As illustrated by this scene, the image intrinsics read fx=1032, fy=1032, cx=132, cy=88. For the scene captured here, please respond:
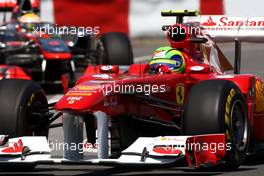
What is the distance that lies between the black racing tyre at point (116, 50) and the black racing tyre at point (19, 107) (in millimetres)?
6100

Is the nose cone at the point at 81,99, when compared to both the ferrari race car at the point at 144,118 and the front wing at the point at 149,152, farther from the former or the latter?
the front wing at the point at 149,152

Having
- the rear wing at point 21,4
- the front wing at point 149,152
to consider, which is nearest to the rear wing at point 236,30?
the front wing at point 149,152

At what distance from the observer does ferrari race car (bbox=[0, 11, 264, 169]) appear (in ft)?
25.5

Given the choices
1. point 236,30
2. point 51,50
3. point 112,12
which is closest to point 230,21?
point 236,30

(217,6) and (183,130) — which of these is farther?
(217,6)

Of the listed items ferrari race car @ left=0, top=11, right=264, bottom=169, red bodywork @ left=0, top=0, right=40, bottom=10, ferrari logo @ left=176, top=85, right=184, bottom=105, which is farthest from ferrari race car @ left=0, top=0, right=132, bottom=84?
ferrari logo @ left=176, top=85, right=184, bottom=105

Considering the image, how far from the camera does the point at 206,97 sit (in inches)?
317

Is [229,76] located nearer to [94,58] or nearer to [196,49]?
[196,49]

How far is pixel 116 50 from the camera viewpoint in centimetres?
1477

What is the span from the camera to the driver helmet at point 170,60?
909 cm

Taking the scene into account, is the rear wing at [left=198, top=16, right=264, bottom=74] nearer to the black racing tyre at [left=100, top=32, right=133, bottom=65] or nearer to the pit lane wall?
the black racing tyre at [left=100, top=32, right=133, bottom=65]

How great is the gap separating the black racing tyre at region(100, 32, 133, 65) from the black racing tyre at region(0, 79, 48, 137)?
6.10m

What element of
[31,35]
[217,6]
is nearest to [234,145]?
[31,35]

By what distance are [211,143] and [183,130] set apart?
0.91 feet
